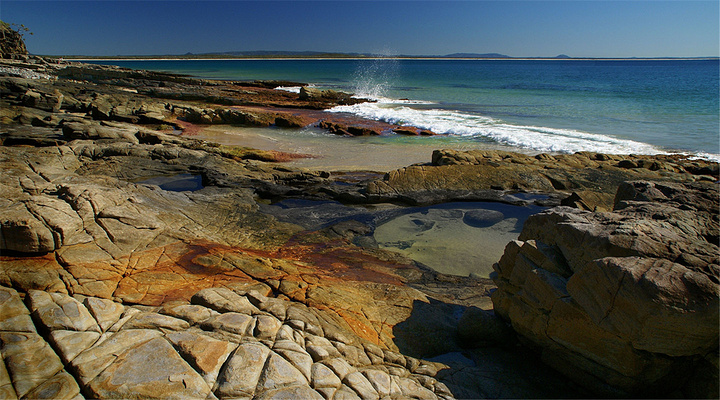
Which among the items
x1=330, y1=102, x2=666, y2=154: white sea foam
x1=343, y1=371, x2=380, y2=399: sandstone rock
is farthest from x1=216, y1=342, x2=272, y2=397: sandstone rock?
x1=330, y1=102, x2=666, y2=154: white sea foam

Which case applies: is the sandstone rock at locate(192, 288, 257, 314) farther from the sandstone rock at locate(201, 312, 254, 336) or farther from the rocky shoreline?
the sandstone rock at locate(201, 312, 254, 336)

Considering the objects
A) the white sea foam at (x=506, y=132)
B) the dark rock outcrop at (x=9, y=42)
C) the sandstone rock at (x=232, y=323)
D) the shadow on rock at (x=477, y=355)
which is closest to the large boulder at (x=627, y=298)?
the shadow on rock at (x=477, y=355)

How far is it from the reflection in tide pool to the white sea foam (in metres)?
9.96

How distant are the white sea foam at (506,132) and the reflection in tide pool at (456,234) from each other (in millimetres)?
9958

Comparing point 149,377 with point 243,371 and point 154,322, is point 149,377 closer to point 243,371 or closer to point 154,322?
point 243,371

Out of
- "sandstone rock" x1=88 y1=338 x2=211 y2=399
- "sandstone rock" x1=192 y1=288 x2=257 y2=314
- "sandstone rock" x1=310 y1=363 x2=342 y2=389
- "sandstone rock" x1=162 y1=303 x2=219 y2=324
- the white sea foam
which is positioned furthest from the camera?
the white sea foam

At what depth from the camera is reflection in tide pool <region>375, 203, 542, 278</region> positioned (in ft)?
23.9

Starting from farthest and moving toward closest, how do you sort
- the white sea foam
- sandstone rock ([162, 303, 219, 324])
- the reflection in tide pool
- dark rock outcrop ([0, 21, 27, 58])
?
dark rock outcrop ([0, 21, 27, 58])
the white sea foam
the reflection in tide pool
sandstone rock ([162, 303, 219, 324])

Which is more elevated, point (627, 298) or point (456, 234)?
point (627, 298)

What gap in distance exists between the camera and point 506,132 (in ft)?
67.0

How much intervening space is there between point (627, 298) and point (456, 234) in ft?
15.9

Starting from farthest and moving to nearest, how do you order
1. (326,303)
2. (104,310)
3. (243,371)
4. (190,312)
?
1. (326,303)
2. (190,312)
3. (104,310)
4. (243,371)

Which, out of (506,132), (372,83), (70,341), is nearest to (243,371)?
(70,341)

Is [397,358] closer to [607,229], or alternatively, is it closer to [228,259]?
[607,229]
